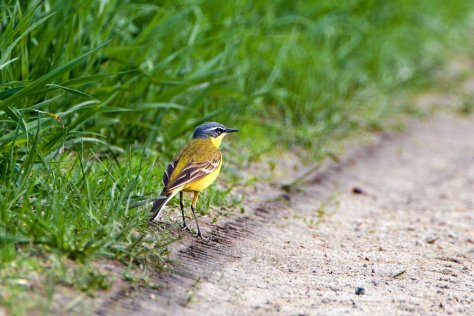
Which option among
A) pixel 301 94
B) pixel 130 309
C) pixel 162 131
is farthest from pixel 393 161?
pixel 130 309

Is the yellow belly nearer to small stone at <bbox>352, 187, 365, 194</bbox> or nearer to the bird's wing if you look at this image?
the bird's wing

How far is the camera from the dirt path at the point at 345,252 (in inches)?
176

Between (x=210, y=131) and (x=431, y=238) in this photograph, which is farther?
(x=431, y=238)

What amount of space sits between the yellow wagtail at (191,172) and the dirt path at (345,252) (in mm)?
287

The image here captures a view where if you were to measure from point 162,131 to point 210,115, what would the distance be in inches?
15.4

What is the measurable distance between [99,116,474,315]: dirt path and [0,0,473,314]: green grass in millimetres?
321

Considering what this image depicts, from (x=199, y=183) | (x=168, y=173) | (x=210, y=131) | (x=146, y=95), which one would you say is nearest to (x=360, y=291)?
(x=199, y=183)

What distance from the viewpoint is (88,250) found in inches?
171

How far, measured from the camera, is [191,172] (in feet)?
17.3

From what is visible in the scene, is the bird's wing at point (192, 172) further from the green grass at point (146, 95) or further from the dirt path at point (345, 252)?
the dirt path at point (345, 252)

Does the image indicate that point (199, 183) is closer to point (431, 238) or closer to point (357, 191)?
point (431, 238)

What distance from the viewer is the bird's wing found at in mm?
5148

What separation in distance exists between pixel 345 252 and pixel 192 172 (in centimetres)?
114

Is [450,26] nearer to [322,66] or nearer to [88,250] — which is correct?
[322,66]
